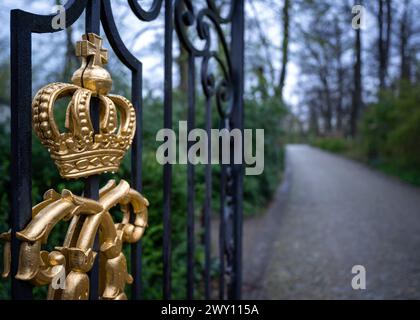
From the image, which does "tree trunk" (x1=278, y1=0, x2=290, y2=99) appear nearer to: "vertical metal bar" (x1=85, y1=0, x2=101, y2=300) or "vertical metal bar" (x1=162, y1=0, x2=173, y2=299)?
"vertical metal bar" (x1=162, y1=0, x2=173, y2=299)

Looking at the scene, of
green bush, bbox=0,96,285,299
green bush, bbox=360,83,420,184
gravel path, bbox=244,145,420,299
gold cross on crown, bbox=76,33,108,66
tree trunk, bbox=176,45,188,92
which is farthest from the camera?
green bush, bbox=360,83,420,184

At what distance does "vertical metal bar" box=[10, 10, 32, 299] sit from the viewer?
2.11ft

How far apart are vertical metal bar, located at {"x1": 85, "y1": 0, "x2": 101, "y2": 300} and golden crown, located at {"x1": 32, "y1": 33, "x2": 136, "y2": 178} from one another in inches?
0.6

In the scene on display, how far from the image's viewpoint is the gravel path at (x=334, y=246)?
389cm

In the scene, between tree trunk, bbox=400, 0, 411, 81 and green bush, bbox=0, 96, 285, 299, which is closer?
green bush, bbox=0, 96, 285, 299

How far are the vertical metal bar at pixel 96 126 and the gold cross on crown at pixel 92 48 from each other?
Answer: 4cm

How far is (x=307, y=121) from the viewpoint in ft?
137

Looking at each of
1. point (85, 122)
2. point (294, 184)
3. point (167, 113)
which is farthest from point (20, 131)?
point (294, 184)

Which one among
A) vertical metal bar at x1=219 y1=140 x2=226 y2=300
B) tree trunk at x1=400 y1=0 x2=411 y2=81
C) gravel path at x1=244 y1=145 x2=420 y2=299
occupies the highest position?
tree trunk at x1=400 y1=0 x2=411 y2=81

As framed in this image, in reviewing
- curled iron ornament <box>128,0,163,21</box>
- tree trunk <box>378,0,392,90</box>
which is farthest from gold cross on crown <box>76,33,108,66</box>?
tree trunk <box>378,0,392,90</box>

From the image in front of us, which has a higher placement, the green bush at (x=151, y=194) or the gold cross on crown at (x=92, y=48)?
the gold cross on crown at (x=92, y=48)

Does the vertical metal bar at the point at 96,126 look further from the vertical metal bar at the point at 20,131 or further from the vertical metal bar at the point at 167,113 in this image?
the vertical metal bar at the point at 167,113

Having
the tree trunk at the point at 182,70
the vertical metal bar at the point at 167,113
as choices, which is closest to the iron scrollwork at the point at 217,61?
the vertical metal bar at the point at 167,113

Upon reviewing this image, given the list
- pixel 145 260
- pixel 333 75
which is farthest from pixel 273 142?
pixel 333 75
